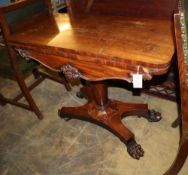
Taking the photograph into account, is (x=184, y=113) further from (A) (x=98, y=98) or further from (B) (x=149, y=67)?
(A) (x=98, y=98)

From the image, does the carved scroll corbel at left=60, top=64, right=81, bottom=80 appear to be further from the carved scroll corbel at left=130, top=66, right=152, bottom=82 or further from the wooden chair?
the wooden chair

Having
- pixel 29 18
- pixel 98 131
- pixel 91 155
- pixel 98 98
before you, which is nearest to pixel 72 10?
pixel 29 18

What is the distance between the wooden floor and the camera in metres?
1.58

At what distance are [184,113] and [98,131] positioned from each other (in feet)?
3.10

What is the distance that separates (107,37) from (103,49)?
0.16 metres

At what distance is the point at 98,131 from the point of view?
6.11 ft

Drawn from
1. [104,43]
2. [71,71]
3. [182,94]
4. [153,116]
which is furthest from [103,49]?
[153,116]

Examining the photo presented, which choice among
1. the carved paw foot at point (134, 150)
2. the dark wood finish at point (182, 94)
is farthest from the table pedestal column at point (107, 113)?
the dark wood finish at point (182, 94)

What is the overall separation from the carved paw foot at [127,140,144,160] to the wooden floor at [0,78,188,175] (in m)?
0.04

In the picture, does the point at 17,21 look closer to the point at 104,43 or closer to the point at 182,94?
the point at 104,43

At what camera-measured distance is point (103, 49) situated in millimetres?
1153

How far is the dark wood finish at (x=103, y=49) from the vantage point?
107 centimetres

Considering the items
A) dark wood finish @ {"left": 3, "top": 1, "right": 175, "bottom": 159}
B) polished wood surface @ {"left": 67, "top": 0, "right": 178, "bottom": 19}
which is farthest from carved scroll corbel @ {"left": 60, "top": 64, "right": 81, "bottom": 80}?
polished wood surface @ {"left": 67, "top": 0, "right": 178, "bottom": 19}

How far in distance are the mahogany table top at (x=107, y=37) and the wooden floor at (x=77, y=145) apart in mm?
858
